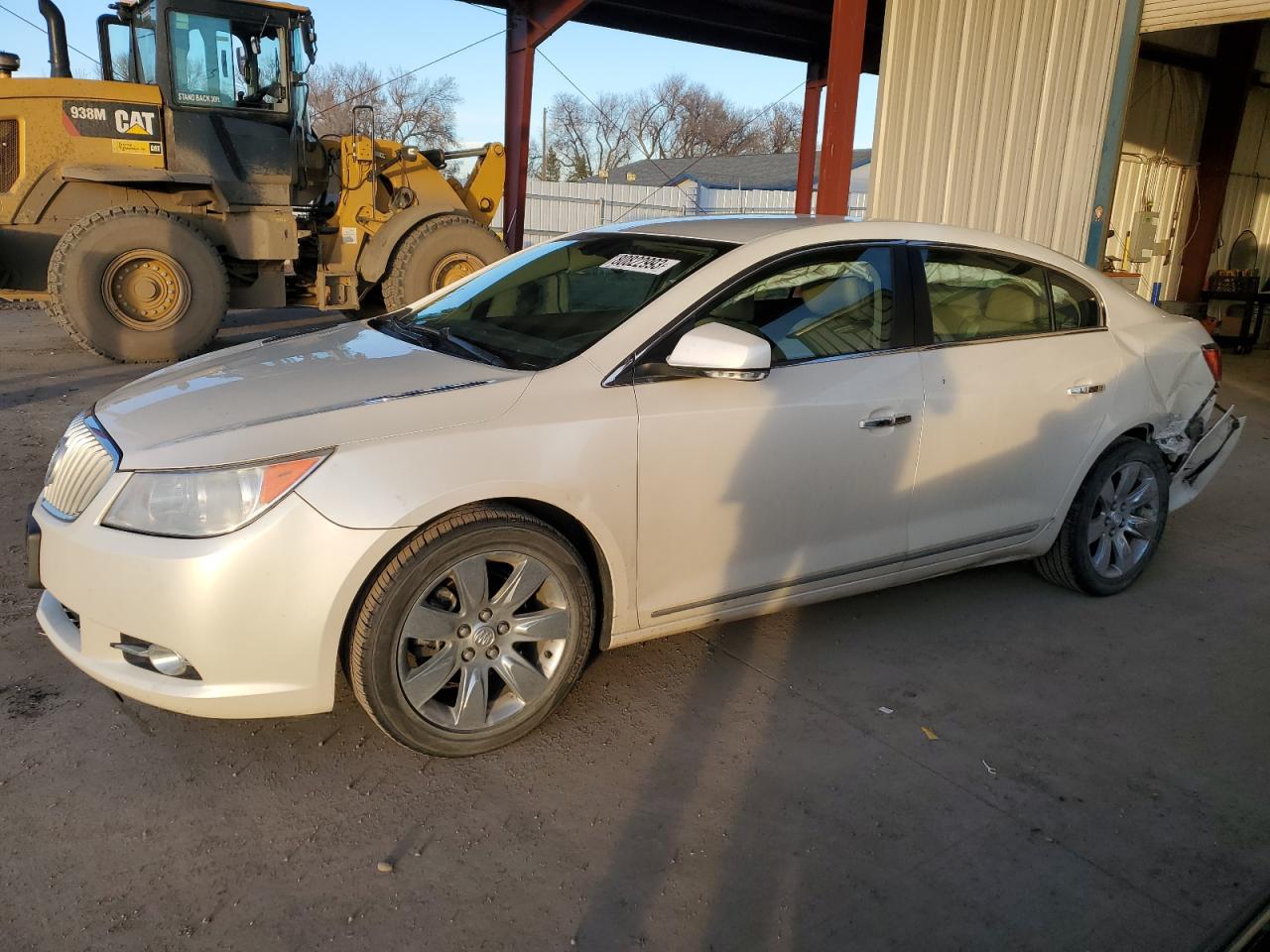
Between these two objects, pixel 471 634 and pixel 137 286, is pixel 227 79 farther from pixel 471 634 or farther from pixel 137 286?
pixel 471 634

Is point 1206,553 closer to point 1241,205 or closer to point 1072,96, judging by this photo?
point 1072,96

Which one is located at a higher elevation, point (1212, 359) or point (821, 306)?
point (821, 306)

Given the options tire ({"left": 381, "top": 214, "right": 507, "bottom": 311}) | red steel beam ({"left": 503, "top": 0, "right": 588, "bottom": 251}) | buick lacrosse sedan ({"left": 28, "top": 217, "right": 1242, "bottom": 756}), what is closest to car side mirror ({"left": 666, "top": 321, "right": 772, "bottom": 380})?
buick lacrosse sedan ({"left": 28, "top": 217, "right": 1242, "bottom": 756})

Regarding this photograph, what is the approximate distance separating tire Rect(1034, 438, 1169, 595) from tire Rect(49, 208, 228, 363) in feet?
24.8

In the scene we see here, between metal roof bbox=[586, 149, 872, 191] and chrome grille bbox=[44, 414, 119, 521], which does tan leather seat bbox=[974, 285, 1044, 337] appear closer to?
chrome grille bbox=[44, 414, 119, 521]

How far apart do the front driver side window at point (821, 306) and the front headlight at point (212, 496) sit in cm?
145

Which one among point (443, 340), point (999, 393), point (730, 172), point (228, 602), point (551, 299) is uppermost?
point (730, 172)

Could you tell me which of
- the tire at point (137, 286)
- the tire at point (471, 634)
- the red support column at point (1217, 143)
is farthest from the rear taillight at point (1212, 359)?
the red support column at point (1217, 143)

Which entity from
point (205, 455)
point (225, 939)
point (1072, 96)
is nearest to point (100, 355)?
point (205, 455)

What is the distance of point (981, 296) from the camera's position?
3.92 metres

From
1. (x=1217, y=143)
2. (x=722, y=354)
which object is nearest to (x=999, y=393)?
(x=722, y=354)

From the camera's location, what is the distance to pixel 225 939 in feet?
7.38

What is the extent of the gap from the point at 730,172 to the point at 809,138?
36789 mm

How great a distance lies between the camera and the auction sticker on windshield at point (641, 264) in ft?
11.3
